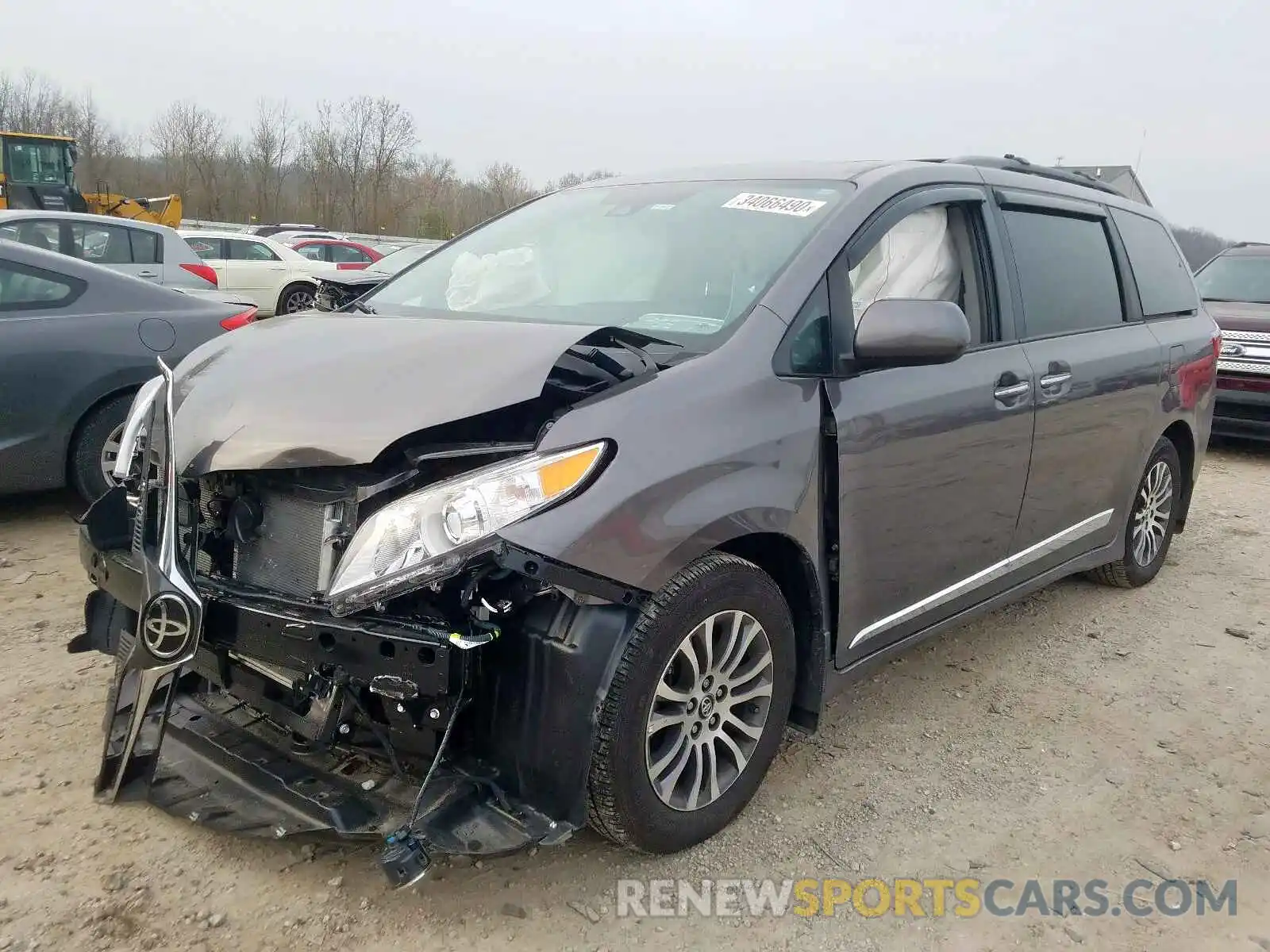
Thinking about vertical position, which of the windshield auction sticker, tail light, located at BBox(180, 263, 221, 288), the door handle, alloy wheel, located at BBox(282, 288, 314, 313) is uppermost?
the windshield auction sticker

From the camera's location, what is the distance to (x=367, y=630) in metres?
1.99

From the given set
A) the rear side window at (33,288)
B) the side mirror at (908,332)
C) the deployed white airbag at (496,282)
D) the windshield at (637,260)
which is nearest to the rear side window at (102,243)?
the rear side window at (33,288)

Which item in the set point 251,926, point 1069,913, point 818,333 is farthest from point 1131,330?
point 251,926

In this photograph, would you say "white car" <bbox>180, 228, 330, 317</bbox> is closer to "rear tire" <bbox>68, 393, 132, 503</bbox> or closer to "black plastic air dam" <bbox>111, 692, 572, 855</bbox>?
"rear tire" <bbox>68, 393, 132, 503</bbox>

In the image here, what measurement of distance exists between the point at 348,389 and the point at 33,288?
11.6ft

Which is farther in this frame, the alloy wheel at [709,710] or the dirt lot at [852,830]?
the alloy wheel at [709,710]

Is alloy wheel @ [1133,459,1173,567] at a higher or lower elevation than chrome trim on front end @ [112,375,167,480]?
lower

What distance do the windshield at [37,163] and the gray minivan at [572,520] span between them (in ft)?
85.0

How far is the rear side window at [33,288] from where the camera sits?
472 centimetres

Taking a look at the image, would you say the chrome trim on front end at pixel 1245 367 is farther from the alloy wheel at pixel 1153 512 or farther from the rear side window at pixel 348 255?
the rear side window at pixel 348 255

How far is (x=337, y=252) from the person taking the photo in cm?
1938

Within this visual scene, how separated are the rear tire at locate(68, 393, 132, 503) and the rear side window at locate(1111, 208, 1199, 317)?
494 centimetres

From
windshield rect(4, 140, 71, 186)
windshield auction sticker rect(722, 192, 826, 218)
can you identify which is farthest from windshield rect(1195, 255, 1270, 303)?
windshield rect(4, 140, 71, 186)

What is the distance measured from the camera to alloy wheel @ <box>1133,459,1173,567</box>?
14.9 ft
